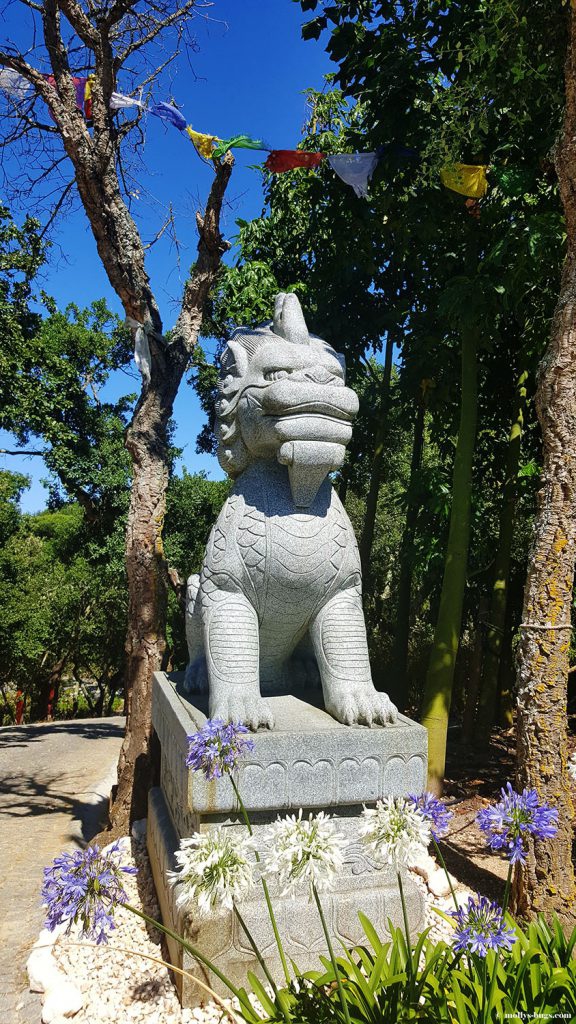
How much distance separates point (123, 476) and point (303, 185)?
5.05 metres

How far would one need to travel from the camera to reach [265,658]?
3.24 m

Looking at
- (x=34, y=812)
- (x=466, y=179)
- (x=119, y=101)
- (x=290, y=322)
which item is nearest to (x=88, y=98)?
(x=119, y=101)

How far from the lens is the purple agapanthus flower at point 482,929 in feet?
5.21

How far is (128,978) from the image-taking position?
2701 millimetres

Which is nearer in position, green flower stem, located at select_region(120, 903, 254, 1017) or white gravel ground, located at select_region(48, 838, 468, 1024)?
green flower stem, located at select_region(120, 903, 254, 1017)

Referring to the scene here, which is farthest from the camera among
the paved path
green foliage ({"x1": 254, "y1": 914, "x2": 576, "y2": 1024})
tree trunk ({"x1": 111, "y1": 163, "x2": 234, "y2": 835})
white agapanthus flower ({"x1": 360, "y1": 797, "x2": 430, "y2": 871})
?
tree trunk ({"x1": 111, "y1": 163, "x2": 234, "y2": 835})

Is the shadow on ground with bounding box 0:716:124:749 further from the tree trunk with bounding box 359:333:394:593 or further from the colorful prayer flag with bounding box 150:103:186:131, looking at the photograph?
the colorful prayer flag with bounding box 150:103:186:131

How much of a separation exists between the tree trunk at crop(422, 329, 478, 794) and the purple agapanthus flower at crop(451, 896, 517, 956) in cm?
370

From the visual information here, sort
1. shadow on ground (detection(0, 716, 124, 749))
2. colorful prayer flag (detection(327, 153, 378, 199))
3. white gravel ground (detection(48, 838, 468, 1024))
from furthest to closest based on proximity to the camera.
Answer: shadow on ground (detection(0, 716, 124, 749)), colorful prayer flag (detection(327, 153, 378, 199)), white gravel ground (detection(48, 838, 468, 1024))

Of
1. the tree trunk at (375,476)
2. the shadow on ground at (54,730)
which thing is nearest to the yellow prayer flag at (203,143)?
the tree trunk at (375,476)

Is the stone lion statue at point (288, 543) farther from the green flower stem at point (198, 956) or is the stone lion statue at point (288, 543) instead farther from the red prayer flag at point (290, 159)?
the red prayer flag at point (290, 159)

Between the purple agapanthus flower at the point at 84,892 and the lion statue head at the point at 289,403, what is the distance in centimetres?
175

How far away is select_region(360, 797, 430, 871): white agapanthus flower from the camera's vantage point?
161cm

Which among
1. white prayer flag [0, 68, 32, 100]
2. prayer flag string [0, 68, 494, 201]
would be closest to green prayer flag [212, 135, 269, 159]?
prayer flag string [0, 68, 494, 201]
